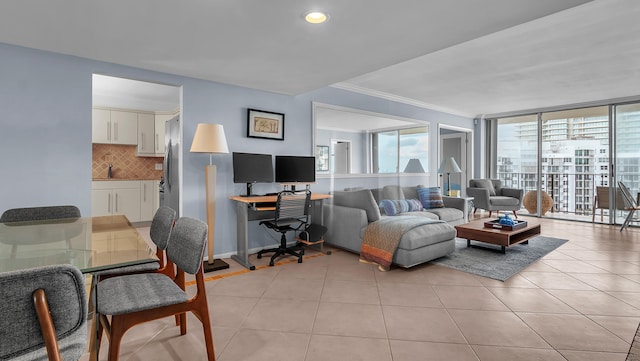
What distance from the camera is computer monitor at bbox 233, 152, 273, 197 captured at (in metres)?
3.86

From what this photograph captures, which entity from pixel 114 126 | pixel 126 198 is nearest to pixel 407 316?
pixel 126 198

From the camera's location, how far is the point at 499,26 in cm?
239

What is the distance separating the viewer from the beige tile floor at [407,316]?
2002 mm

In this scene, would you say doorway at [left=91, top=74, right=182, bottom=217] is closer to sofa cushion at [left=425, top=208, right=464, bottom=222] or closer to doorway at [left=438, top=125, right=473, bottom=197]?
sofa cushion at [left=425, top=208, right=464, bottom=222]

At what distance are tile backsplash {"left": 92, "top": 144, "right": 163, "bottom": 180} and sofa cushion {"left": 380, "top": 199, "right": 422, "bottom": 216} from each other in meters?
4.60

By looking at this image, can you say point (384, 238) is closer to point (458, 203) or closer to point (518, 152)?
point (458, 203)

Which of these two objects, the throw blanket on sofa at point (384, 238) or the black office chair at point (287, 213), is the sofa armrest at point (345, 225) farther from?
the black office chair at point (287, 213)

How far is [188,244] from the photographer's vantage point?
1.73 meters

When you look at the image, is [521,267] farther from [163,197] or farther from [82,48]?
[163,197]

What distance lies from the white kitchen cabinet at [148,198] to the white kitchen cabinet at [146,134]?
596 millimetres

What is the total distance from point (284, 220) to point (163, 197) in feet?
10.8

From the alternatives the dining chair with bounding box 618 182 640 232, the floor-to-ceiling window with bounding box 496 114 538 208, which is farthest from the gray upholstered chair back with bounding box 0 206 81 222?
the floor-to-ceiling window with bounding box 496 114 538 208

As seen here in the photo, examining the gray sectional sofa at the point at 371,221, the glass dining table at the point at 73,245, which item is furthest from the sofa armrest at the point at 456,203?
the glass dining table at the point at 73,245

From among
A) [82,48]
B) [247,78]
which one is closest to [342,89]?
[247,78]
